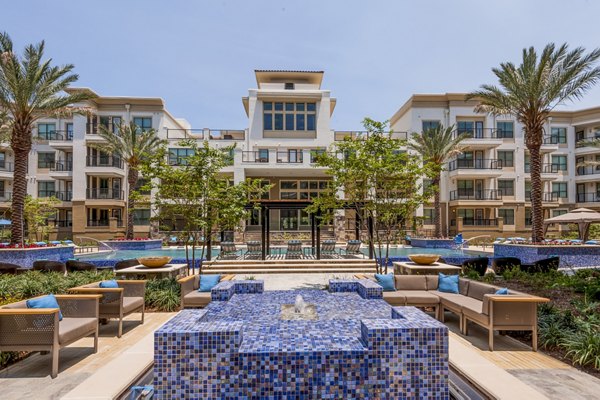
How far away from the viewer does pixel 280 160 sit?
29188mm

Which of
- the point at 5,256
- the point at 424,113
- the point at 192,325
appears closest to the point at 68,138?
the point at 5,256

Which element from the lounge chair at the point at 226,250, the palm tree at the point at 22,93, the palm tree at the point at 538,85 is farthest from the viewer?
the lounge chair at the point at 226,250

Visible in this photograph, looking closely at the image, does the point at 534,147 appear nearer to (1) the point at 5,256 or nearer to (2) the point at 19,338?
(2) the point at 19,338

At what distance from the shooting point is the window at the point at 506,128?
34.2 meters

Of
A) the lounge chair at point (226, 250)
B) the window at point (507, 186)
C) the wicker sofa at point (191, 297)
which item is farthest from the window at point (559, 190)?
the wicker sofa at point (191, 297)

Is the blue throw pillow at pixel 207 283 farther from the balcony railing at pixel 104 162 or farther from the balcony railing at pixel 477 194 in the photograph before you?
the balcony railing at pixel 477 194

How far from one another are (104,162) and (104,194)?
2855 millimetres

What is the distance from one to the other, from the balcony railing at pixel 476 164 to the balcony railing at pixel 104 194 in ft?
98.8

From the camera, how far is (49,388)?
4.63 metres

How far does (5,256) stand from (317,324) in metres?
15.3

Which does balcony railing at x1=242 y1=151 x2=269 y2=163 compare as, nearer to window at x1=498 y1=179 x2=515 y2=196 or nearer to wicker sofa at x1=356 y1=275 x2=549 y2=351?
window at x1=498 y1=179 x2=515 y2=196

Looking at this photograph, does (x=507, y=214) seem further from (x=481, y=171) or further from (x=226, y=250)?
(x=226, y=250)

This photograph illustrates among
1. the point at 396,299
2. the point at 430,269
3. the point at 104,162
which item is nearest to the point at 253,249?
the point at 430,269

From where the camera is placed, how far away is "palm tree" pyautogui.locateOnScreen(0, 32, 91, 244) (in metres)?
15.2
